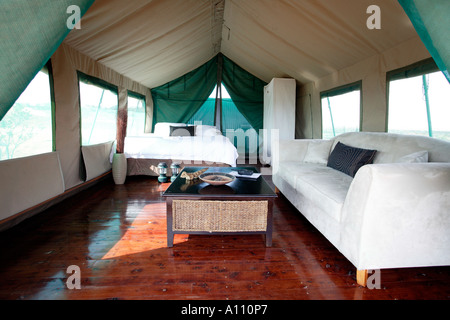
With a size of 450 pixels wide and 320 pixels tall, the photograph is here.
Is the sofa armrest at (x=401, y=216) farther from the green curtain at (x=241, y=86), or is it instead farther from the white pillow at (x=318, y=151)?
the green curtain at (x=241, y=86)

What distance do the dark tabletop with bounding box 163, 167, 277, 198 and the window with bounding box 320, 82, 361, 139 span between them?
6.77 ft

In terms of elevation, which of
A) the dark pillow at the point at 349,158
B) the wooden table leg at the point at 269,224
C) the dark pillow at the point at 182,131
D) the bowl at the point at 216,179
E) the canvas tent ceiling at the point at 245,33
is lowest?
the wooden table leg at the point at 269,224

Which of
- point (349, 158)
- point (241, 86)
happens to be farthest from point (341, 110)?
point (241, 86)

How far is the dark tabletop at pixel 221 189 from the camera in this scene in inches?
68.6

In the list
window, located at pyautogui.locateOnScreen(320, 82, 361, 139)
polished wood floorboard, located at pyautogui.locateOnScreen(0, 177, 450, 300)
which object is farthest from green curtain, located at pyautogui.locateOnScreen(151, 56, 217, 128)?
polished wood floorboard, located at pyautogui.locateOnScreen(0, 177, 450, 300)

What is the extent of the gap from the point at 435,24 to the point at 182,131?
460cm

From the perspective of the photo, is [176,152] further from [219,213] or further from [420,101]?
[420,101]

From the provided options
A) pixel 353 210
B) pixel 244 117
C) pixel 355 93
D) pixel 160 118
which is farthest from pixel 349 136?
pixel 160 118

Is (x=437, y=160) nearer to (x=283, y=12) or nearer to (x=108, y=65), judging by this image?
(x=283, y=12)

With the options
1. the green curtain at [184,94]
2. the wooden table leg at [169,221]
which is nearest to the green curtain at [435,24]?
the wooden table leg at [169,221]

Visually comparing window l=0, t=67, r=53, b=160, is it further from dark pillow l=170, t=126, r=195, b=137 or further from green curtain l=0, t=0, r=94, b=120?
dark pillow l=170, t=126, r=195, b=137

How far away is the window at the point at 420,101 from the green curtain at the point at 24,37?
106 inches
